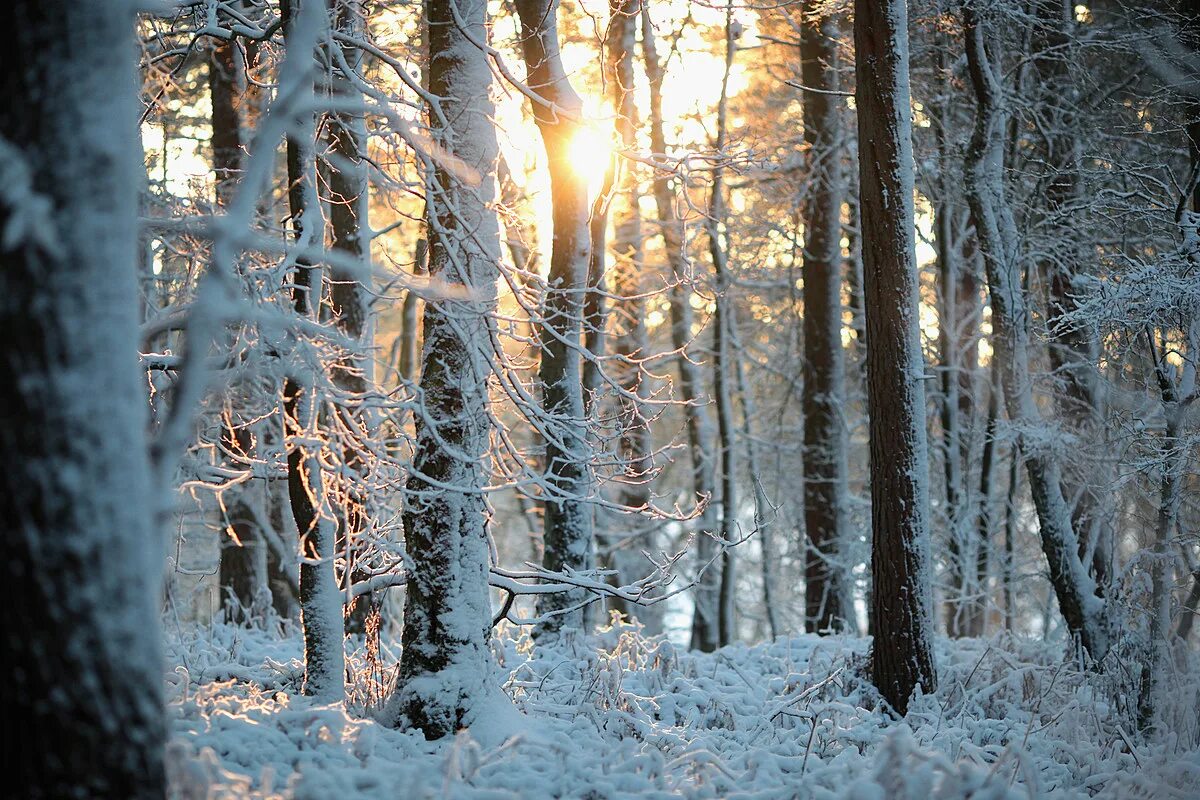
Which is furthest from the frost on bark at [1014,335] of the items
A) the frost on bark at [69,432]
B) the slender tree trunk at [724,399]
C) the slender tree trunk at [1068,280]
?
the frost on bark at [69,432]

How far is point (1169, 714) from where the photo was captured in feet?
20.1

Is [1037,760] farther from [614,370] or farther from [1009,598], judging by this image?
[614,370]

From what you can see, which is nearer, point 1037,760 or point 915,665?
point 1037,760

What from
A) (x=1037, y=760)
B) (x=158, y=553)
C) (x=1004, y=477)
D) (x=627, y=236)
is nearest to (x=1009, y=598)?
(x=1004, y=477)

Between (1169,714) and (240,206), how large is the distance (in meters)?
6.41

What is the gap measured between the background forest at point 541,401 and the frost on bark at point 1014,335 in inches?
1.6

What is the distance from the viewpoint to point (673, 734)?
530cm

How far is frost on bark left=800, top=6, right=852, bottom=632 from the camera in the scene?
11.0 metres

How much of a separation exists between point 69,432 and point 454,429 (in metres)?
2.77

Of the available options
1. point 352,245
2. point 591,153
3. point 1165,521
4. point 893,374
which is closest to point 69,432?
point 591,153

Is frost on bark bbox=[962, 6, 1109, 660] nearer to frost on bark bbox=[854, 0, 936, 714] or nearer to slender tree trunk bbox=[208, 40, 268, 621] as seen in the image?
frost on bark bbox=[854, 0, 936, 714]

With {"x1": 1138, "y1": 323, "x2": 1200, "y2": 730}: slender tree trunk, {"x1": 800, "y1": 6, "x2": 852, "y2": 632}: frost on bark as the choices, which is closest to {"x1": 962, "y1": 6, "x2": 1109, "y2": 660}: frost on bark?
{"x1": 1138, "y1": 323, "x2": 1200, "y2": 730}: slender tree trunk

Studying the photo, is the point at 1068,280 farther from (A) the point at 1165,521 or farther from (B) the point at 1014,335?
(A) the point at 1165,521

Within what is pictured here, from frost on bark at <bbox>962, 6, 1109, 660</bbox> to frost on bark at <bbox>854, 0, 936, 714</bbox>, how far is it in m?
2.09
